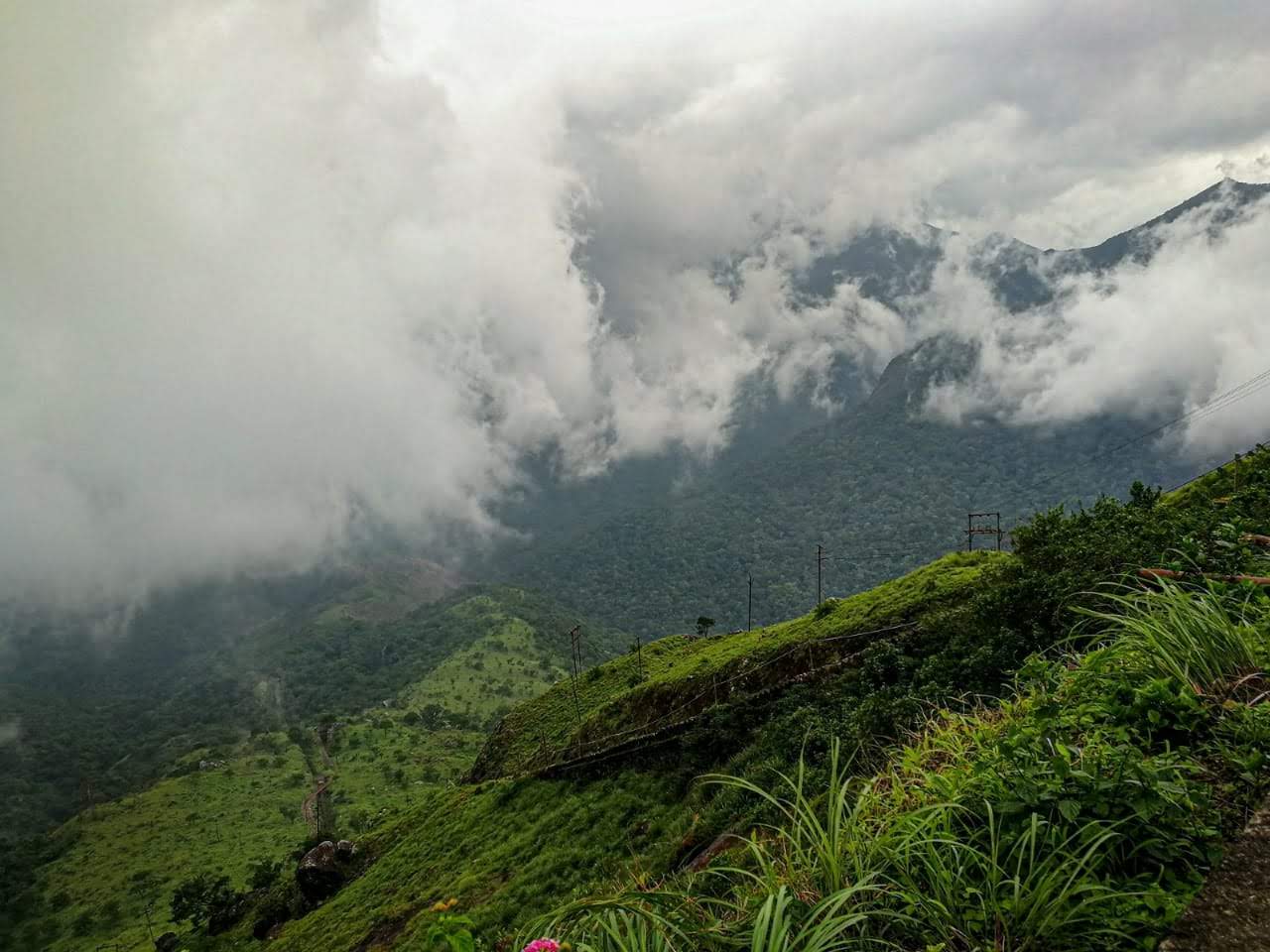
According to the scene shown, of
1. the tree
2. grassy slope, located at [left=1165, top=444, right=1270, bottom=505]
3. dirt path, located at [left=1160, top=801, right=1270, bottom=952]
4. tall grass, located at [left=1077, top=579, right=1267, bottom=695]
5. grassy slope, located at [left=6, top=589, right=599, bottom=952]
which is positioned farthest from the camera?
grassy slope, located at [left=6, top=589, right=599, bottom=952]

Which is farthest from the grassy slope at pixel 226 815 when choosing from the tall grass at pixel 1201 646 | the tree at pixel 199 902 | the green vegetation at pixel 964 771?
the tall grass at pixel 1201 646

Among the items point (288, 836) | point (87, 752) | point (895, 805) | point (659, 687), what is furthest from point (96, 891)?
point (895, 805)

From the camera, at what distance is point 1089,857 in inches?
125

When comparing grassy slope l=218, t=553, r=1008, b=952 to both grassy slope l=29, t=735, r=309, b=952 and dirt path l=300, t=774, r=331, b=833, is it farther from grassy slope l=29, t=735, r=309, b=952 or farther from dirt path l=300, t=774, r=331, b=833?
dirt path l=300, t=774, r=331, b=833

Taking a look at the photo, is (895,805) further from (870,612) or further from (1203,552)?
(870,612)

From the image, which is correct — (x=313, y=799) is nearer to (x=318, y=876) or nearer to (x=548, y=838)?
(x=318, y=876)

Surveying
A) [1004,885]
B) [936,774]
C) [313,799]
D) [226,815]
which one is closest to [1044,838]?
[1004,885]

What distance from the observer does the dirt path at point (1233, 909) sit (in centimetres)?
269

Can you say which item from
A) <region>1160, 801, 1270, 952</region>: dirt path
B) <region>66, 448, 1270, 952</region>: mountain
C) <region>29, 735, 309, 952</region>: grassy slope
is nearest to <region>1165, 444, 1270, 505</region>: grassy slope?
<region>66, 448, 1270, 952</region>: mountain

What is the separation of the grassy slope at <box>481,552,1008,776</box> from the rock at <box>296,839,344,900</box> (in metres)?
11.9

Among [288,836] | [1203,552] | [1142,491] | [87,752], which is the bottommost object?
[288,836]

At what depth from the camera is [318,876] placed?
42.1 m

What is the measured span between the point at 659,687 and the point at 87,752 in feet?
823

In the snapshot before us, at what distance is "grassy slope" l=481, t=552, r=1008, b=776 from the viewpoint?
21.8m
